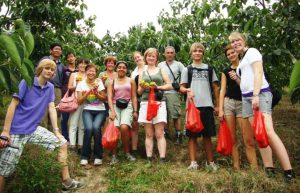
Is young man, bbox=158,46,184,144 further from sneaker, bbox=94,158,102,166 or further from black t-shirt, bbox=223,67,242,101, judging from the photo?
sneaker, bbox=94,158,102,166

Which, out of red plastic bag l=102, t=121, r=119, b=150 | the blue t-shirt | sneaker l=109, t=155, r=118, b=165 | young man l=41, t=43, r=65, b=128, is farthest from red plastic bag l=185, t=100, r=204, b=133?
young man l=41, t=43, r=65, b=128

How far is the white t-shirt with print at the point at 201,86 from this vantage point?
5.21 meters

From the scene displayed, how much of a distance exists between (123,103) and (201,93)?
1.23m

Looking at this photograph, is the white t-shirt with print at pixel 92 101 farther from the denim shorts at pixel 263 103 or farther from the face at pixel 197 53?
the denim shorts at pixel 263 103

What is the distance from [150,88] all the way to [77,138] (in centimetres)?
179

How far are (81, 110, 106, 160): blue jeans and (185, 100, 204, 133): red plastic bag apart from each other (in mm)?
1435

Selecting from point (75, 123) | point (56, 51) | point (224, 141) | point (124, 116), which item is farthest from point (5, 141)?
point (224, 141)

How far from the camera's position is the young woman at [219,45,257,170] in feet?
15.8

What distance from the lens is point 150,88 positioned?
17.5 ft

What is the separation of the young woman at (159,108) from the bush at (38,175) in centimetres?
143

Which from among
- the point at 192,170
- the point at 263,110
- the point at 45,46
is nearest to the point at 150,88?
the point at 192,170

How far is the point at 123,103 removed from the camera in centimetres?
559

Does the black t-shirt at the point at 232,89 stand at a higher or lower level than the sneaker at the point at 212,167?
higher

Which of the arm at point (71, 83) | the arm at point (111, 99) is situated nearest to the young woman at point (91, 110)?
the arm at point (111, 99)
